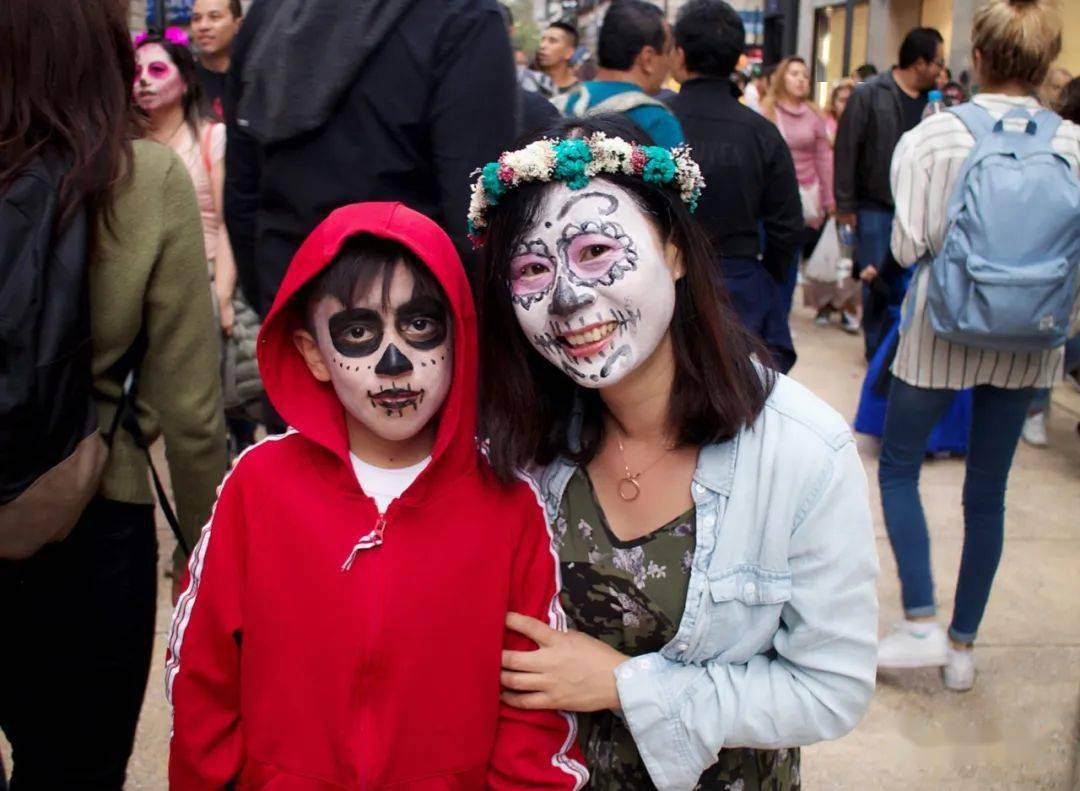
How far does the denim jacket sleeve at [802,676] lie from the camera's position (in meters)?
1.69

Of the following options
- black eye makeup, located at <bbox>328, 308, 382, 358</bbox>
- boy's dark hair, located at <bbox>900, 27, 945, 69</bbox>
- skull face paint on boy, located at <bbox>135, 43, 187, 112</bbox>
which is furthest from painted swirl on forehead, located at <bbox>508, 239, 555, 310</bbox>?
boy's dark hair, located at <bbox>900, 27, 945, 69</bbox>

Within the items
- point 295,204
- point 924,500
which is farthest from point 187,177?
point 924,500

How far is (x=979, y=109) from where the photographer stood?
11.0 ft

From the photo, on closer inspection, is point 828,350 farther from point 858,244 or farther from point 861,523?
point 861,523

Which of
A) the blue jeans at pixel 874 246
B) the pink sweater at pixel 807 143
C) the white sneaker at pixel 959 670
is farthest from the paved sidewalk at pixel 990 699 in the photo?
the pink sweater at pixel 807 143

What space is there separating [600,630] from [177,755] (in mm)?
691

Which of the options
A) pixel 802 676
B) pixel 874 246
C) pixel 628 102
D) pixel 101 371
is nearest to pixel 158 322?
pixel 101 371

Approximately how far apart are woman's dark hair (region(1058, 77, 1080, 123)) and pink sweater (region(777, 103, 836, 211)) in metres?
3.03

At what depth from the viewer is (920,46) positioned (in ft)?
20.4

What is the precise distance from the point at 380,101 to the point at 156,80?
1.98 m

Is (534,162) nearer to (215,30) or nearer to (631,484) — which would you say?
(631,484)

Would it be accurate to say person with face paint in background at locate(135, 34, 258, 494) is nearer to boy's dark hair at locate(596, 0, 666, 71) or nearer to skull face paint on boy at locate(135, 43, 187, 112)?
skull face paint on boy at locate(135, 43, 187, 112)

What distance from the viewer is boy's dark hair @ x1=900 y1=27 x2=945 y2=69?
20.2 feet

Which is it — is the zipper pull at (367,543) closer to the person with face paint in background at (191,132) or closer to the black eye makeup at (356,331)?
the black eye makeup at (356,331)
